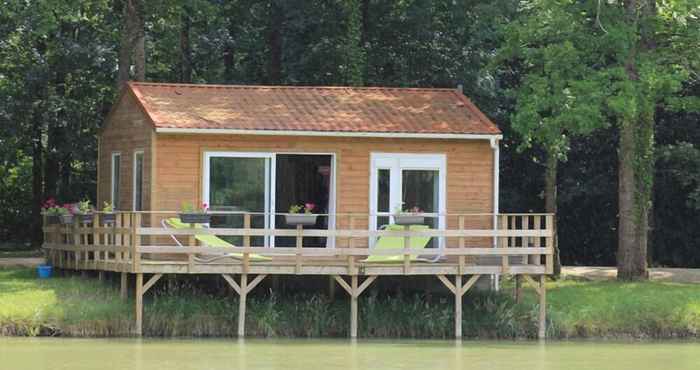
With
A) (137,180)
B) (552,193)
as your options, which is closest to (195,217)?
(137,180)

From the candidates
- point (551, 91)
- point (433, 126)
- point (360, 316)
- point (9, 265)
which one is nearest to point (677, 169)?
point (551, 91)

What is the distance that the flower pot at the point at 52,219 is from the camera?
23.8 m

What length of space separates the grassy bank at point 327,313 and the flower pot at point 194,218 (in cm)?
125

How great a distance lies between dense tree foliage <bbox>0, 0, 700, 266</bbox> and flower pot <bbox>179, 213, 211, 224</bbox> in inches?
338

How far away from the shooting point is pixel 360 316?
2127 cm

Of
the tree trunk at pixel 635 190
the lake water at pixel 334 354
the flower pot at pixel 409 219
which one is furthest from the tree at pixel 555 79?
the lake water at pixel 334 354

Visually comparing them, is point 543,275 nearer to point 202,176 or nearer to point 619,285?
point 619,285

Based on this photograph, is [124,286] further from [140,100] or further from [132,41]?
[132,41]

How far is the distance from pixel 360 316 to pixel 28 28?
12.6 meters

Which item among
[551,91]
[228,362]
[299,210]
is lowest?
[228,362]

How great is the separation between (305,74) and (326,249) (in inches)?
464

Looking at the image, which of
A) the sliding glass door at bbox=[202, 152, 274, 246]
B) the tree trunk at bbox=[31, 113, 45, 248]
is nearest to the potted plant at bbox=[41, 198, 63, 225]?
the sliding glass door at bbox=[202, 152, 274, 246]

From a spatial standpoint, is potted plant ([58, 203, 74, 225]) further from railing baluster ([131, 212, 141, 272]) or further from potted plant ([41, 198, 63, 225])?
railing baluster ([131, 212, 141, 272])

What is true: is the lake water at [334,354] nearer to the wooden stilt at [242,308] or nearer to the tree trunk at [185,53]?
the wooden stilt at [242,308]
